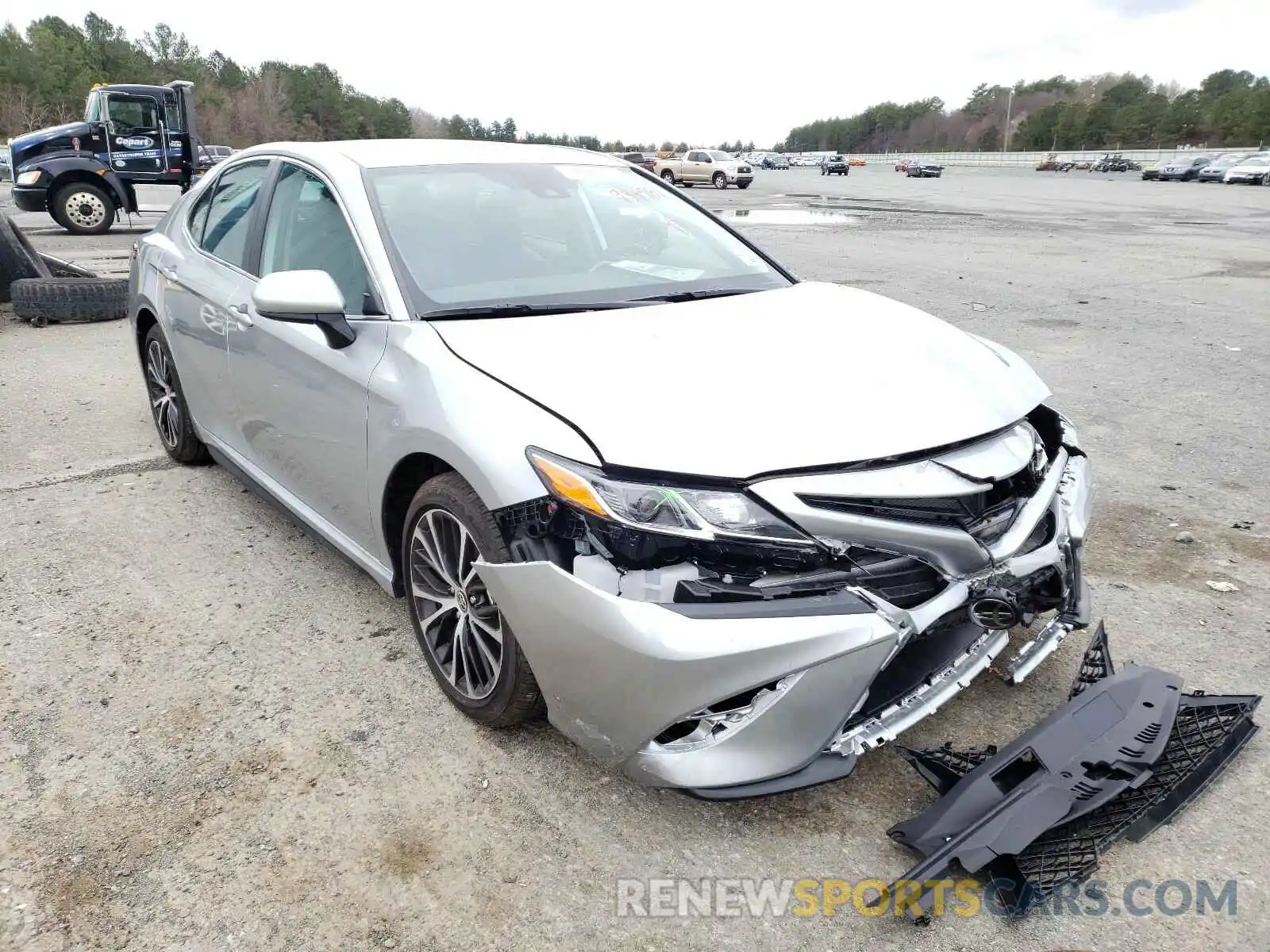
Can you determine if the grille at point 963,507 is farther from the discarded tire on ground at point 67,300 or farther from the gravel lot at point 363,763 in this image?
the discarded tire on ground at point 67,300

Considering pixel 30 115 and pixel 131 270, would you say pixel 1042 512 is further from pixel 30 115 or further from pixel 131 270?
pixel 30 115

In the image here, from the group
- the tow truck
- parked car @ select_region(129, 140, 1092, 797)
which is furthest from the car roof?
the tow truck

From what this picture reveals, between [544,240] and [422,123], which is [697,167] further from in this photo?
[422,123]

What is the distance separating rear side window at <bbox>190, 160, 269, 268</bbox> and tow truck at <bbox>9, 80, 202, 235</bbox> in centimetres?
1541

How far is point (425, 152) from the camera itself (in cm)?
362

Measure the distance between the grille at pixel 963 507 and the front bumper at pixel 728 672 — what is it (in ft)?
0.19

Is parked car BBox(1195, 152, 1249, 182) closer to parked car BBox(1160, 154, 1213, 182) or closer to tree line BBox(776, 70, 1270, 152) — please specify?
parked car BBox(1160, 154, 1213, 182)

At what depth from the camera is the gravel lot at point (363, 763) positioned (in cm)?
212

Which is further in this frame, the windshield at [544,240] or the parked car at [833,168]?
the parked car at [833,168]

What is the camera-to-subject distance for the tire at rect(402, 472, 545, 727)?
2480 millimetres

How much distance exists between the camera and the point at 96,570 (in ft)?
12.4

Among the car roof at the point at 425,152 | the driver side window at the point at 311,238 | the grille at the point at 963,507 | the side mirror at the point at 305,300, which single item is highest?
the car roof at the point at 425,152

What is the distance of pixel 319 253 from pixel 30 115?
280 ft

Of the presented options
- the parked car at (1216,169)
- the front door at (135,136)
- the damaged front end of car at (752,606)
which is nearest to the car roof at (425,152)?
the damaged front end of car at (752,606)
